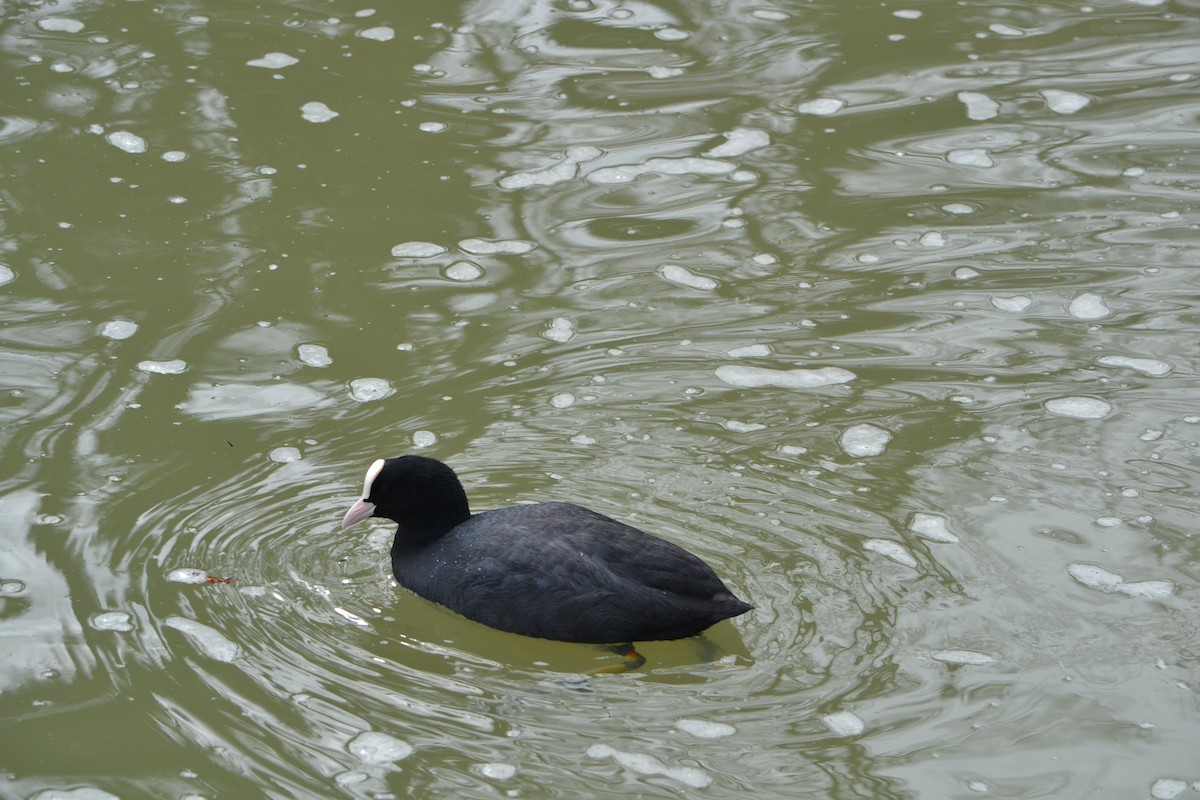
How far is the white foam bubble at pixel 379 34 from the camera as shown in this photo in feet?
28.5

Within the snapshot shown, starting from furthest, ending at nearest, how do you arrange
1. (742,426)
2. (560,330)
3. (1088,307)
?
(1088,307), (560,330), (742,426)

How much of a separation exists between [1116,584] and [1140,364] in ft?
4.98

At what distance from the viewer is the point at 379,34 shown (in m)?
8.73

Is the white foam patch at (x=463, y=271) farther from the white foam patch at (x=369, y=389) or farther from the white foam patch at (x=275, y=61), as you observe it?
the white foam patch at (x=275, y=61)

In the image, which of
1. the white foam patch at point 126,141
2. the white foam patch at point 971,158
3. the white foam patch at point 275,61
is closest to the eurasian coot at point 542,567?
the white foam patch at point 126,141

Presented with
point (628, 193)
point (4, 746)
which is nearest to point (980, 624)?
point (4, 746)

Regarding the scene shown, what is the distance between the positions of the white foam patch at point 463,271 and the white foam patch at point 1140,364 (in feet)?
9.20

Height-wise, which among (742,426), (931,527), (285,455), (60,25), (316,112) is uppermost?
(60,25)

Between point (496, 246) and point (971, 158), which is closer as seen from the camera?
point (496, 246)

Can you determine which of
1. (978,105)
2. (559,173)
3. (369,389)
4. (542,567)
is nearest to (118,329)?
(369,389)

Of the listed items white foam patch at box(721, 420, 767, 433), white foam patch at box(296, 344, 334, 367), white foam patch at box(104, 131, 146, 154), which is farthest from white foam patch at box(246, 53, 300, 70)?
white foam patch at box(721, 420, 767, 433)

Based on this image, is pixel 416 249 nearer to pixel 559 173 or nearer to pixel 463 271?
pixel 463 271

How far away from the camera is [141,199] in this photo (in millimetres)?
7117

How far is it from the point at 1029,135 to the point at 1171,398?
2.49 m
